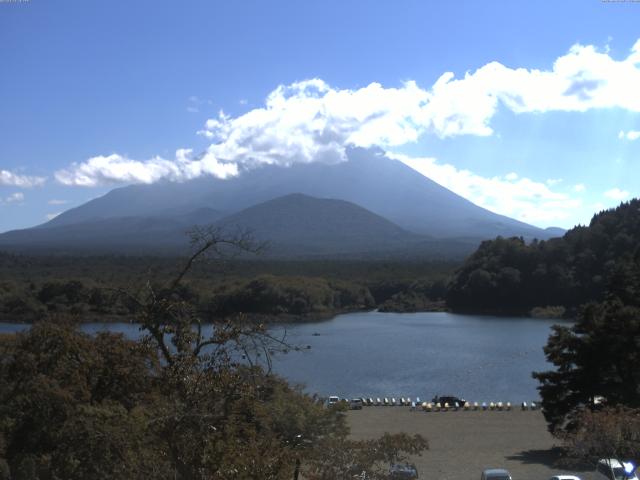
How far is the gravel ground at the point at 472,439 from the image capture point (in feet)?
35.8

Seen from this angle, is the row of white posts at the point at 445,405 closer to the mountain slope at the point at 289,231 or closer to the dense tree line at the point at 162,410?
the dense tree line at the point at 162,410

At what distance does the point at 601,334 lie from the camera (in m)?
12.3

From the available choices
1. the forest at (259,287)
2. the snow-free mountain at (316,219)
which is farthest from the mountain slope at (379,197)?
the forest at (259,287)

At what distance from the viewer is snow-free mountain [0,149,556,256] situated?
121m

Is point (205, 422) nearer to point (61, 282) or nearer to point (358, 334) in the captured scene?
point (358, 334)

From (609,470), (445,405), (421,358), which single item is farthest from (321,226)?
(609,470)

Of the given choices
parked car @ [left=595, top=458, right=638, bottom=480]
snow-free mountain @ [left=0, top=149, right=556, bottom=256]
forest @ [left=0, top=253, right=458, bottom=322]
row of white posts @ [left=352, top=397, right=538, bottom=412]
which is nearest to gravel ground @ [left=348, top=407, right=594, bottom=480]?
row of white posts @ [left=352, top=397, right=538, bottom=412]

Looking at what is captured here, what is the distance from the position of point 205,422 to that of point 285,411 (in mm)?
2877

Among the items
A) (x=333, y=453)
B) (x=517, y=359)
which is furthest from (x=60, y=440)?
(x=517, y=359)

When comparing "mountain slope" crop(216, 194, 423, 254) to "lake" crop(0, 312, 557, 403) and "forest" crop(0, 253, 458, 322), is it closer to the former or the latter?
"forest" crop(0, 253, 458, 322)

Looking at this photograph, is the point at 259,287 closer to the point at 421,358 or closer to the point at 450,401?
the point at 421,358

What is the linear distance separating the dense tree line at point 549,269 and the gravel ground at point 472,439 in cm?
2723

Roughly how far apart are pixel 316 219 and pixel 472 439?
422 feet

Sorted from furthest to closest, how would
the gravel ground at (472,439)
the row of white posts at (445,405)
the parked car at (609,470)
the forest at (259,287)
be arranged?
the forest at (259,287) < the row of white posts at (445,405) < the gravel ground at (472,439) < the parked car at (609,470)
